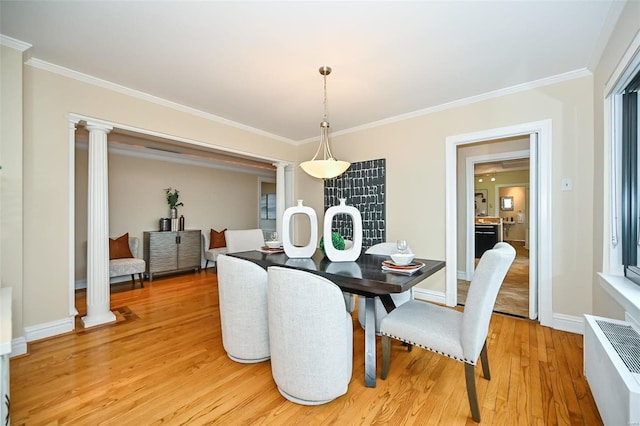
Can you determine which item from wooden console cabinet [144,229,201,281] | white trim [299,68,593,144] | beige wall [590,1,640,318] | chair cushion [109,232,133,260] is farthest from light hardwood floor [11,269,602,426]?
white trim [299,68,593,144]

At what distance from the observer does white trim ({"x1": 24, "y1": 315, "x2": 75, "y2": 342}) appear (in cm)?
241

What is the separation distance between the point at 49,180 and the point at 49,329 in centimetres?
135

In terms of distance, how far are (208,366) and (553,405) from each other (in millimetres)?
2214

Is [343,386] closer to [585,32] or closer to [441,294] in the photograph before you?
[441,294]

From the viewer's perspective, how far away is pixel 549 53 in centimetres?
230

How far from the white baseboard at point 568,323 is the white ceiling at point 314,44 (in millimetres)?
2293

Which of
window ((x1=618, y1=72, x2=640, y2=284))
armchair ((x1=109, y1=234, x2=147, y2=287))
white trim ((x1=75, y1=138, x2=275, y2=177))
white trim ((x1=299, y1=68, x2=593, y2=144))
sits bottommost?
armchair ((x1=109, y1=234, x2=147, y2=287))

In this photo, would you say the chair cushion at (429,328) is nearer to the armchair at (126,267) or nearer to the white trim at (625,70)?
the white trim at (625,70)

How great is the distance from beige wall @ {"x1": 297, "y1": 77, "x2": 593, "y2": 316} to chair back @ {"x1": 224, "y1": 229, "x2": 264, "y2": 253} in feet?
5.85

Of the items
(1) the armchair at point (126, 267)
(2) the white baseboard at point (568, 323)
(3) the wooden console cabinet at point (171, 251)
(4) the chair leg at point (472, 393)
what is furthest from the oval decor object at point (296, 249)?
(3) the wooden console cabinet at point (171, 251)

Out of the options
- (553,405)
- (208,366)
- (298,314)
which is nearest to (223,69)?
(298,314)

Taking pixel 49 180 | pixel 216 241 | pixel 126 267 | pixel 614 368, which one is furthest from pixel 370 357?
pixel 216 241

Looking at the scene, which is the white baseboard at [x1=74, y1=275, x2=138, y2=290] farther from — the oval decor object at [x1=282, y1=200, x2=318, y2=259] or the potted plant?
the oval decor object at [x1=282, y1=200, x2=318, y2=259]

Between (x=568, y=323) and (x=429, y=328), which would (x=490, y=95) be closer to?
(x=568, y=323)
